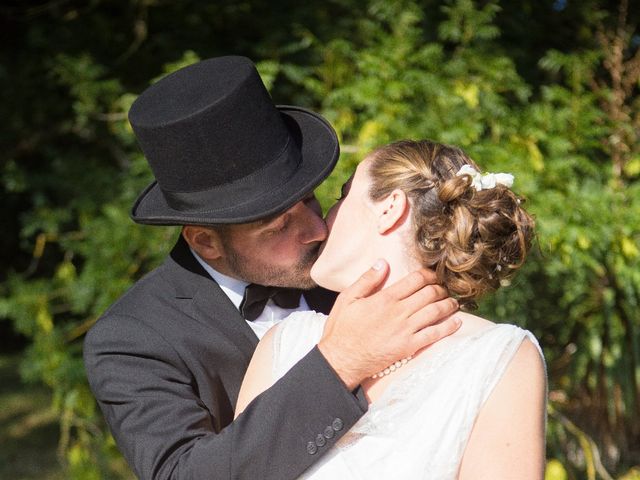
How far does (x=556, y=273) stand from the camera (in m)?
4.61

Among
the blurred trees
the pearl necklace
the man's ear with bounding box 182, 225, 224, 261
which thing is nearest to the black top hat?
the man's ear with bounding box 182, 225, 224, 261

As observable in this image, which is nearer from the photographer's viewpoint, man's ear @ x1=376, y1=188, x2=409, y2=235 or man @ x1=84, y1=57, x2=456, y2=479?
man @ x1=84, y1=57, x2=456, y2=479

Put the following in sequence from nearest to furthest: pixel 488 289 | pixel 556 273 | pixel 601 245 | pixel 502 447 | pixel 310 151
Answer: pixel 502 447 → pixel 488 289 → pixel 310 151 → pixel 601 245 → pixel 556 273

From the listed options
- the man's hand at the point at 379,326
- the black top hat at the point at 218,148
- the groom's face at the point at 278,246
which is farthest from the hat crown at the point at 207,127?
the man's hand at the point at 379,326

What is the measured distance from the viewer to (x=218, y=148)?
2229mm

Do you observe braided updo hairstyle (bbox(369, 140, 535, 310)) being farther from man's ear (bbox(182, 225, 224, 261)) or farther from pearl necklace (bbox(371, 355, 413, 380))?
man's ear (bbox(182, 225, 224, 261))

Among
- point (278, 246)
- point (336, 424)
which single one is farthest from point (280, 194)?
point (336, 424)

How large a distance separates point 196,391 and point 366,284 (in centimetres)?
64

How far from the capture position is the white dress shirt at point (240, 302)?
2482mm

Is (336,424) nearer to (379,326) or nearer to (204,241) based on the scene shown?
(379,326)

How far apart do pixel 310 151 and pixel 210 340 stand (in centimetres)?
63

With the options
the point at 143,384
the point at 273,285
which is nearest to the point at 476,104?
the point at 273,285

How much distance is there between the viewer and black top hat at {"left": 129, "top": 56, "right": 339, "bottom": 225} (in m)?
2.20

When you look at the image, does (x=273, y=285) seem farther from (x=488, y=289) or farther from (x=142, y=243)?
(x=142, y=243)
